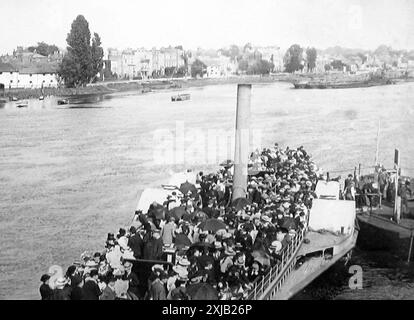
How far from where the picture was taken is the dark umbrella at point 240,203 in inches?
171

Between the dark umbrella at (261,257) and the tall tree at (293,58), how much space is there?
1973 millimetres

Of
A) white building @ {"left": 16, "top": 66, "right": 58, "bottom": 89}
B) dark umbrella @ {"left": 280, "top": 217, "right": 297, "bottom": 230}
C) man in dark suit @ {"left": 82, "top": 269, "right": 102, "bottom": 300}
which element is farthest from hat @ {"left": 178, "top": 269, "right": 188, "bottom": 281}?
white building @ {"left": 16, "top": 66, "right": 58, "bottom": 89}

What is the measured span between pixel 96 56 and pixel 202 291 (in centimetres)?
310

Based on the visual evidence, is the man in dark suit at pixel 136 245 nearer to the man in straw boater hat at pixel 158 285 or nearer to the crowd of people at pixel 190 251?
the crowd of people at pixel 190 251

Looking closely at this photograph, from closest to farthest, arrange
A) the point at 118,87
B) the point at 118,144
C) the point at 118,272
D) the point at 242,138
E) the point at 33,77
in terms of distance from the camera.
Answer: the point at 118,272, the point at 242,138, the point at 118,87, the point at 33,77, the point at 118,144

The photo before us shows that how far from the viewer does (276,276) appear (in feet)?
11.6

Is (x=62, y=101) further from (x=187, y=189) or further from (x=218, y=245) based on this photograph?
(x=218, y=245)

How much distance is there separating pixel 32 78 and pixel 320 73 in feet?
11.1

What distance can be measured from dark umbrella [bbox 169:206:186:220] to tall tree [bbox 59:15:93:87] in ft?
4.68

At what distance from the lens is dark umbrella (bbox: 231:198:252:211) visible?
434 centimetres

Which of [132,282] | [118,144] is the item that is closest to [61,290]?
[132,282]

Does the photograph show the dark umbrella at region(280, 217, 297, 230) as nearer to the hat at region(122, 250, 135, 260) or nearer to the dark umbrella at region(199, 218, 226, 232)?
the dark umbrella at region(199, 218, 226, 232)

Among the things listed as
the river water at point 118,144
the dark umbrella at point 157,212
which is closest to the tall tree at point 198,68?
the river water at point 118,144

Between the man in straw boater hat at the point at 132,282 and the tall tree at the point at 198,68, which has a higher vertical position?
the tall tree at the point at 198,68
